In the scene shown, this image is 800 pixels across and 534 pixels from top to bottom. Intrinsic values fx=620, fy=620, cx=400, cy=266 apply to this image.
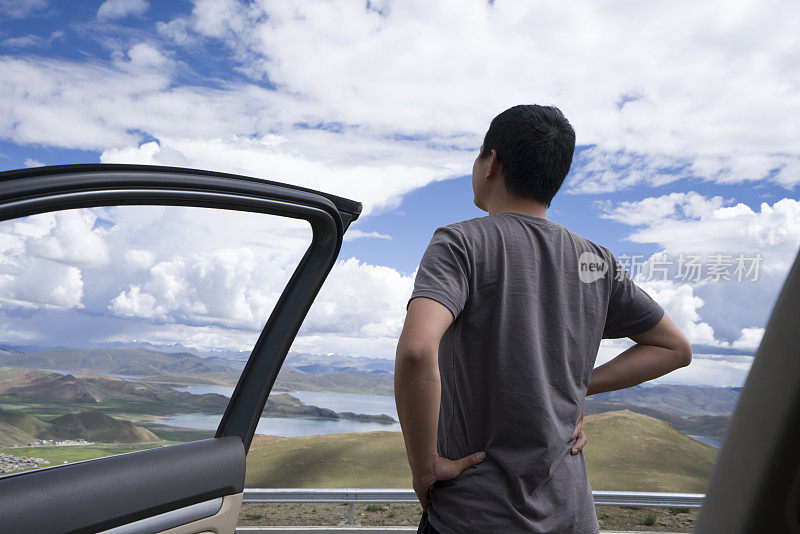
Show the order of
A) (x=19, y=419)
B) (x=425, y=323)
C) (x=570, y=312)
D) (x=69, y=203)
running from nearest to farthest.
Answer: (x=69, y=203) → (x=425, y=323) → (x=19, y=419) → (x=570, y=312)

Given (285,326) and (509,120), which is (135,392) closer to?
(285,326)

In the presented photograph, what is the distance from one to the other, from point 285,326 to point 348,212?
0.39 m

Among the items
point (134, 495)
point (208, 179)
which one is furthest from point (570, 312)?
point (134, 495)

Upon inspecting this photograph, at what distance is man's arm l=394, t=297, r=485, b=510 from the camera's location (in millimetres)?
1419

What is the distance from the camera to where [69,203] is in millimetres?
1318

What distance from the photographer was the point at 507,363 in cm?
153

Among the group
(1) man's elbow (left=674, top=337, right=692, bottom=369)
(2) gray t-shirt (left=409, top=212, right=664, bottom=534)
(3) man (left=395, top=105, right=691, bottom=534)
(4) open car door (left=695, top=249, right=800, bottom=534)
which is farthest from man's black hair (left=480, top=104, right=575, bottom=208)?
(4) open car door (left=695, top=249, right=800, bottom=534)

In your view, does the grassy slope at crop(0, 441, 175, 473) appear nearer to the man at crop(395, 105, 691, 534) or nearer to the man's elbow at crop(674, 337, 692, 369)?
the man at crop(395, 105, 691, 534)

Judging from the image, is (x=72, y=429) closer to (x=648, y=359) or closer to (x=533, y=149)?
(x=533, y=149)

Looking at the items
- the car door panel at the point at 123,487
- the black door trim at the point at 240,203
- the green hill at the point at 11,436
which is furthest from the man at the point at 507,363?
the green hill at the point at 11,436

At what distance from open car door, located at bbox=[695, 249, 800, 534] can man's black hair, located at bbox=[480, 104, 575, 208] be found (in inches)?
52.1

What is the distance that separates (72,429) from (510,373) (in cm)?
116

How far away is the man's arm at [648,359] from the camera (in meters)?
1.96

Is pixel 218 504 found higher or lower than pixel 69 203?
lower
